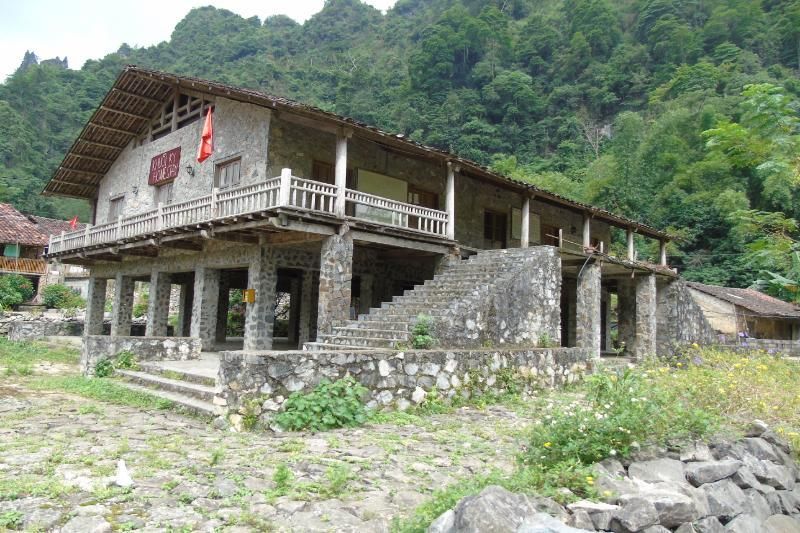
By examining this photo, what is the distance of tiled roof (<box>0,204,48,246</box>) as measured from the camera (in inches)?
1397

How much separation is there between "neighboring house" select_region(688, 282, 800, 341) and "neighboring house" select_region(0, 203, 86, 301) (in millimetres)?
36348

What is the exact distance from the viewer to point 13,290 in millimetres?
31500

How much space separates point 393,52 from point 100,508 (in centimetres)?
7439

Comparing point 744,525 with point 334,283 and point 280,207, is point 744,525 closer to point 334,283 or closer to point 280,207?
point 334,283

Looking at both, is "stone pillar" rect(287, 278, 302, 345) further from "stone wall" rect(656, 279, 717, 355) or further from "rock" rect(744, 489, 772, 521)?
"rock" rect(744, 489, 772, 521)

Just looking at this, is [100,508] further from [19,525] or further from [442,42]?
[442,42]

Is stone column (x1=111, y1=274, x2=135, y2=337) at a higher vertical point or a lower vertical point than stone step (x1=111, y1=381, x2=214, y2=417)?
higher

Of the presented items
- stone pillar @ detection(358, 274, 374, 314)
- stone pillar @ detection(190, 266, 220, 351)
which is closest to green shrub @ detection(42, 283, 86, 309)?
stone pillar @ detection(190, 266, 220, 351)

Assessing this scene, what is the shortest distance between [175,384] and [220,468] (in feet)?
15.2

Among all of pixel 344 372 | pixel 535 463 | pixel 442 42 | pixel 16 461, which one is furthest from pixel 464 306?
pixel 442 42

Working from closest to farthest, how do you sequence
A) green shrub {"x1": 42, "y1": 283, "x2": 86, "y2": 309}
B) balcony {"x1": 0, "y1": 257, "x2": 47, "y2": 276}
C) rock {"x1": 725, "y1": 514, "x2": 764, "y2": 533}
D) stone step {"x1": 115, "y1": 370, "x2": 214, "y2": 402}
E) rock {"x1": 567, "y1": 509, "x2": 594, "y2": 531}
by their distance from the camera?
1. rock {"x1": 567, "y1": 509, "x2": 594, "y2": 531}
2. rock {"x1": 725, "y1": 514, "x2": 764, "y2": 533}
3. stone step {"x1": 115, "y1": 370, "x2": 214, "y2": 402}
4. green shrub {"x1": 42, "y1": 283, "x2": 86, "y2": 309}
5. balcony {"x1": 0, "y1": 257, "x2": 47, "y2": 276}

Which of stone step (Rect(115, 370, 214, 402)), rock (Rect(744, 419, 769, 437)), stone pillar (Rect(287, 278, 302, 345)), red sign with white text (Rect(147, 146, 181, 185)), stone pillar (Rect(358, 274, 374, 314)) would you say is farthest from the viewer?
stone pillar (Rect(287, 278, 302, 345))

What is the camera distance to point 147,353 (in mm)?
12086

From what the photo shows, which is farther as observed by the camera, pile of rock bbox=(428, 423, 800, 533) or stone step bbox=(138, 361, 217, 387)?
stone step bbox=(138, 361, 217, 387)
